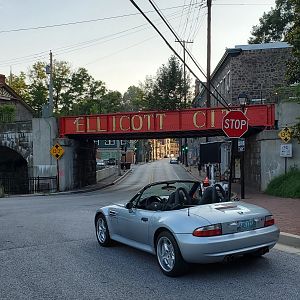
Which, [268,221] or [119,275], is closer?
[119,275]

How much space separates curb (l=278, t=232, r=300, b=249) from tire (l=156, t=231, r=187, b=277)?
2.94 m

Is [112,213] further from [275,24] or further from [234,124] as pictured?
[275,24]

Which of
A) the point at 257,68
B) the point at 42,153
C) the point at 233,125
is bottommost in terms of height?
the point at 42,153

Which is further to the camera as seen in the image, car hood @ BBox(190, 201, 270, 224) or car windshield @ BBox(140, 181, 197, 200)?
car windshield @ BBox(140, 181, 197, 200)

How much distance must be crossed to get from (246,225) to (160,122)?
22.5 metres

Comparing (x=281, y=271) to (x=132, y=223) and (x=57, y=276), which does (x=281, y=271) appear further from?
(x=57, y=276)

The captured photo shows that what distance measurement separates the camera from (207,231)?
605cm

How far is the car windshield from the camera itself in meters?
7.79

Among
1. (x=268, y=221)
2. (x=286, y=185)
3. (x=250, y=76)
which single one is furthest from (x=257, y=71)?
(x=268, y=221)

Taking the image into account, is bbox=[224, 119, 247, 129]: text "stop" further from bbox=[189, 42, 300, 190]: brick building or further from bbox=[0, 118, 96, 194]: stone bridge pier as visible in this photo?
bbox=[0, 118, 96, 194]: stone bridge pier

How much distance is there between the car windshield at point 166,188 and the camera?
25.6 feet

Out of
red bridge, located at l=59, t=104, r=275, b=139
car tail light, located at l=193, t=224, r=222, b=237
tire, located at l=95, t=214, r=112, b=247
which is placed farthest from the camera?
red bridge, located at l=59, t=104, r=275, b=139

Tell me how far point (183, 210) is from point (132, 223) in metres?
1.23

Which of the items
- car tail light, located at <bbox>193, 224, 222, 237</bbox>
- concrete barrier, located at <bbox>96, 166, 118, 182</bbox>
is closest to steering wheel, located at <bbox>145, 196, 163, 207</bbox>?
car tail light, located at <bbox>193, 224, 222, 237</bbox>
